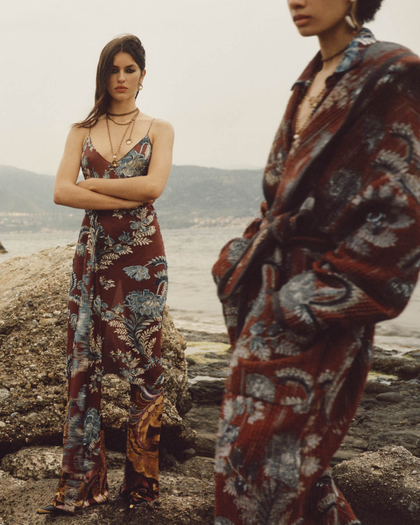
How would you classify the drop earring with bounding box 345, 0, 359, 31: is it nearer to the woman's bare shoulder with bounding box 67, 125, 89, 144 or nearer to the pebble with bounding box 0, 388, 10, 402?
the woman's bare shoulder with bounding box 67, 125, 89, 144

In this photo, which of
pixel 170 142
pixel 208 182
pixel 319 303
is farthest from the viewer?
pixel 208 182

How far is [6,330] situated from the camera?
3.75 metres

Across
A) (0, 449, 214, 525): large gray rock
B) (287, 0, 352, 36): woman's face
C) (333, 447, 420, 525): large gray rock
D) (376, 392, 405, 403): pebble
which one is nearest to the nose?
(287, 0, 352, 36): woman's face

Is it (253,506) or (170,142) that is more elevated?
(170,142)

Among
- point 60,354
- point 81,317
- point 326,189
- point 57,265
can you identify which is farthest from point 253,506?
point 57,265

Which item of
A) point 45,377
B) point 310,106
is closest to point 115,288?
point 45,377

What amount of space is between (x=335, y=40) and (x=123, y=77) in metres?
1.45

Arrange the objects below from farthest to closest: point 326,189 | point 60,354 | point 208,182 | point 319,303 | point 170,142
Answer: point 208,182
point 60,354
point 170,142
point 326,189
point 319,303

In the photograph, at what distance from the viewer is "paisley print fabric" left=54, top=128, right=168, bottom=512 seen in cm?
272

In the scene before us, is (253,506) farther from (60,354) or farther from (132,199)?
(60,354)

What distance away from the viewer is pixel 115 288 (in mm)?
2766

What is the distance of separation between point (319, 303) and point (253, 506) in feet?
1.79

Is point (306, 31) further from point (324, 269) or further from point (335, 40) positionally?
point (324, 269)

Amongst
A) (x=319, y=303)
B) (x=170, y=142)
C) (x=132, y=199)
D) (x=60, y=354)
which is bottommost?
(x=60, y=354)
